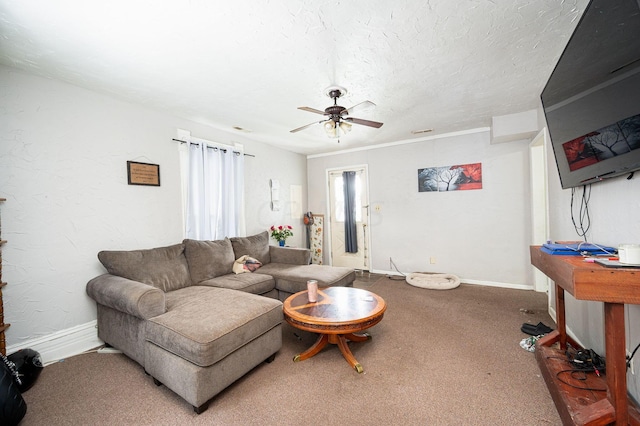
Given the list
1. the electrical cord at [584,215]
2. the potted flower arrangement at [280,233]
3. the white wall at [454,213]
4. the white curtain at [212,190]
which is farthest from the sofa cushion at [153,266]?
the electrical cord at [584,215]

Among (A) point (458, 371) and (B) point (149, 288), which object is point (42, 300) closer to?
(B) point (149, 288)

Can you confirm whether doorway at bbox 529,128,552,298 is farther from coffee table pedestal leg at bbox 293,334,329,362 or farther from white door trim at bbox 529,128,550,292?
coffee table pedestal leg at bbox 293,334,329,362

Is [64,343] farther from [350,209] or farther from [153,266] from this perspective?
[350,209]

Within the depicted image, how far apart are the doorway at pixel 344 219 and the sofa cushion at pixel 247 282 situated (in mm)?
2396

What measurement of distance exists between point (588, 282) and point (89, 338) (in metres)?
3.60

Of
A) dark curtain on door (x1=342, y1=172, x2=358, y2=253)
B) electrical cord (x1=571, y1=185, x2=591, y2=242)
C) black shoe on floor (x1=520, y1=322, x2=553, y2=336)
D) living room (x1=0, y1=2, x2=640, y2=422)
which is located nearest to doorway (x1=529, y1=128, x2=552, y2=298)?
living room (x1=0, y1=2, x2=640, y2=422)

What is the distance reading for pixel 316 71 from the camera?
218 centimetres

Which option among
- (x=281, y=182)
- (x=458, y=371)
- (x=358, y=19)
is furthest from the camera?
(x=281, y=182)

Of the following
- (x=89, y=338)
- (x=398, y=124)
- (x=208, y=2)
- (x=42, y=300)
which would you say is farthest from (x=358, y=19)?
(x=89, y=338)

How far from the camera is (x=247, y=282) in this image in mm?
2805

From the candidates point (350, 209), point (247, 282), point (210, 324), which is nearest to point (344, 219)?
point (350, 209)

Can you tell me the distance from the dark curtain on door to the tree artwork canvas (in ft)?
4.05

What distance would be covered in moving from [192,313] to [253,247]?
1748 mm

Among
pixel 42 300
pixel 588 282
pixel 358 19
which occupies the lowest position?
pixel 42 300
